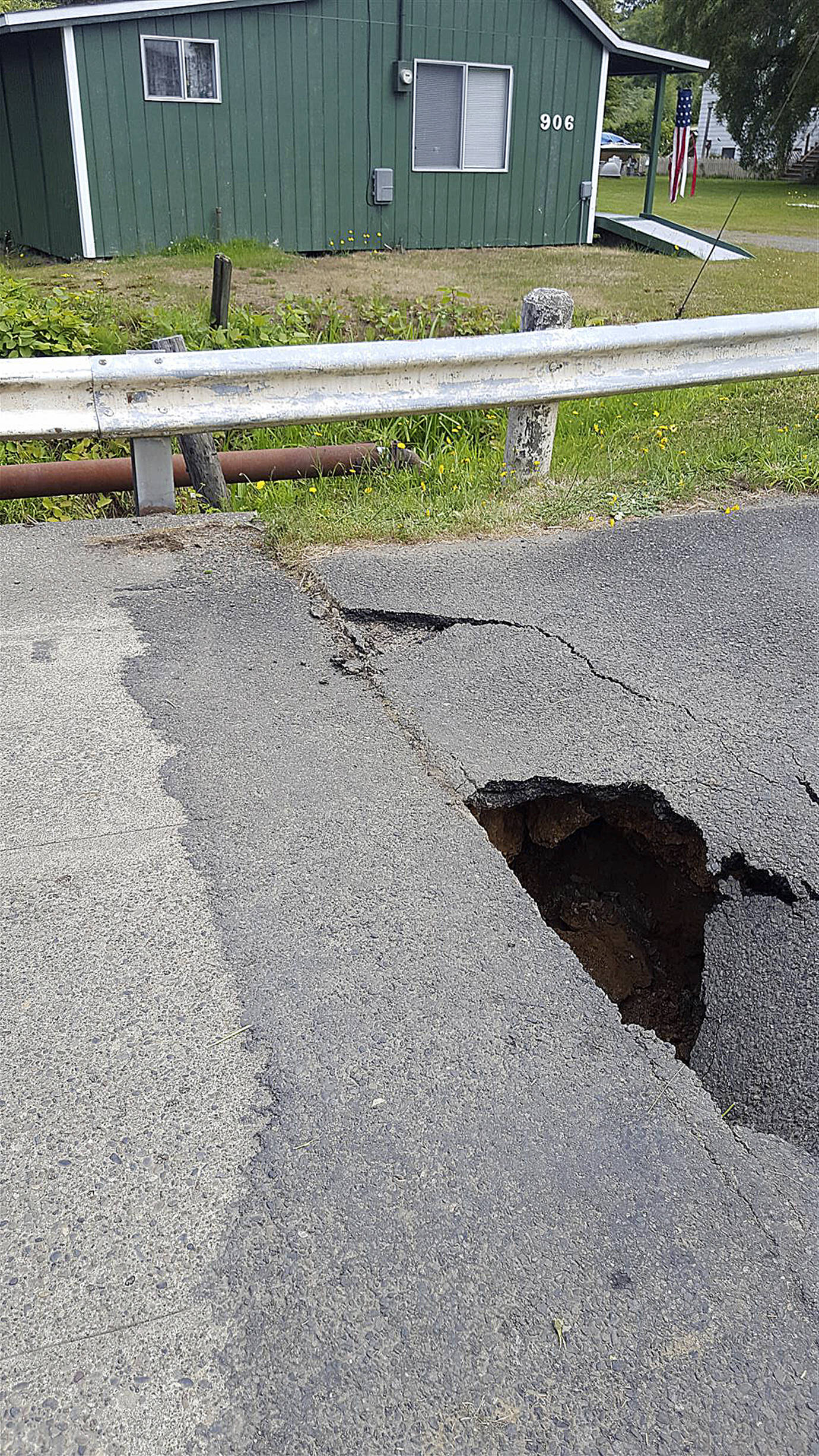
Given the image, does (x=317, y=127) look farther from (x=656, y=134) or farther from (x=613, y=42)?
(x=656, y=134)

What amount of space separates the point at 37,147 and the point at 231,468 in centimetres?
1468

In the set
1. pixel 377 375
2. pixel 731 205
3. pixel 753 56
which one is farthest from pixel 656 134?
pixel 753 56

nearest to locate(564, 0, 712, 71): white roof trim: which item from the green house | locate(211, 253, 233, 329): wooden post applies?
the green house

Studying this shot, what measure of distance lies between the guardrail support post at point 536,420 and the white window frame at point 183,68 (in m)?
13.4

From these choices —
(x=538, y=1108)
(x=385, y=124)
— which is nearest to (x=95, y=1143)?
(x=538, y=1108)

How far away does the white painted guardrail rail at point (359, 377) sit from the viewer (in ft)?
15.9

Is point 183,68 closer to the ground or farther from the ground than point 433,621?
farther from the ground

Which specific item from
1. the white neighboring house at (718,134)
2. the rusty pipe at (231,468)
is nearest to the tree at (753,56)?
the white neighboring house at (718,134)

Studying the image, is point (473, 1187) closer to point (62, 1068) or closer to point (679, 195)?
point (62, 1068)

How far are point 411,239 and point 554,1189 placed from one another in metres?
20.0

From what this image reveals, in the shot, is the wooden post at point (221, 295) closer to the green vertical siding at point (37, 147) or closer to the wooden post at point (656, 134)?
the green vertical siding at point (37, 147)

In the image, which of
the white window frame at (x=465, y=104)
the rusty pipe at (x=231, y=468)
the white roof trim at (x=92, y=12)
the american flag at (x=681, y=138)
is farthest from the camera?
the white window frame at (x=465, y=104)

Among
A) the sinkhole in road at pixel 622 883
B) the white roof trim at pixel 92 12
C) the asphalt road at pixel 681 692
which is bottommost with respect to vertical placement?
the sinkhole in road at pixel 622 883

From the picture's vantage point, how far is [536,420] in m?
5.75
